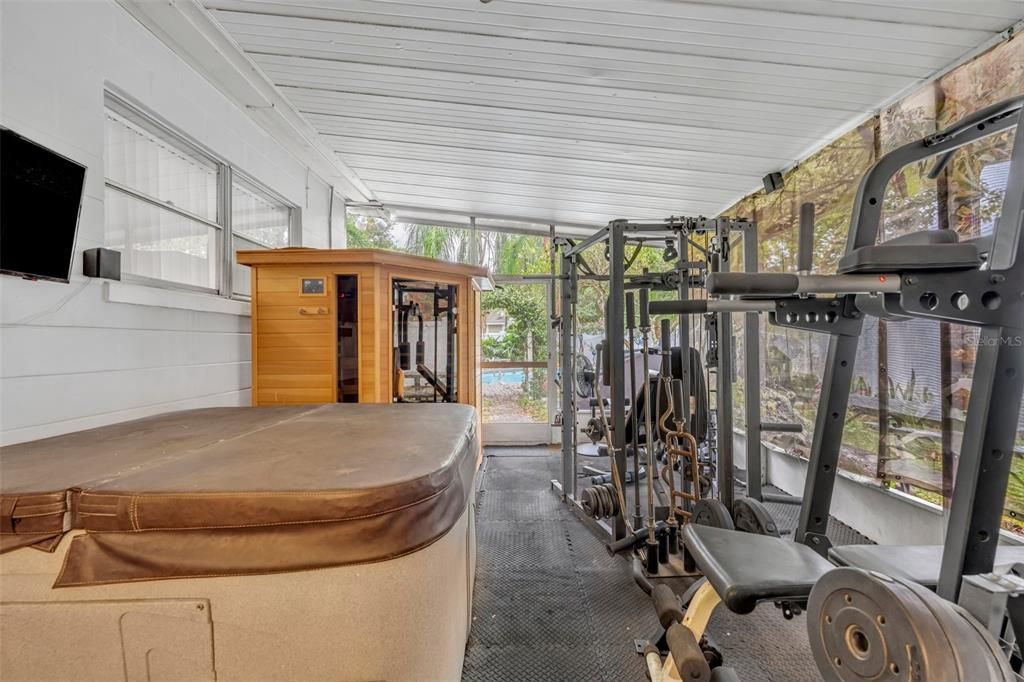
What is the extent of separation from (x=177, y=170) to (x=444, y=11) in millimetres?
1847

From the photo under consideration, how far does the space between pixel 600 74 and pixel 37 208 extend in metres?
2.54

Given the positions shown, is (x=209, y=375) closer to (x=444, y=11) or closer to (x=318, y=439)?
(x=318, y=439)

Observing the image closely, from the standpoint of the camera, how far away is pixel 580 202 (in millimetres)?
4207

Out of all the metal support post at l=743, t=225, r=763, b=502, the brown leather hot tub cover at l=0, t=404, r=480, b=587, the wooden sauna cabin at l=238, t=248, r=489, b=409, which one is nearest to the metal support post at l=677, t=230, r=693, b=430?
the metal support post at l=743, t=225, r=763, b=502

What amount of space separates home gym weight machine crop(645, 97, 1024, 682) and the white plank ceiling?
3.76 feet

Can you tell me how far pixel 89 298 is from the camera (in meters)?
1.80

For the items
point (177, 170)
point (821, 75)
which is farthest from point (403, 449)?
point (821, 75)

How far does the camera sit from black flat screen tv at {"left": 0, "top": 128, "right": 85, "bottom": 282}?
4.80 feet

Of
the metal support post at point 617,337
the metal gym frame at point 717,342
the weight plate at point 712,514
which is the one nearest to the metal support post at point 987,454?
the weight plate at point 712,514

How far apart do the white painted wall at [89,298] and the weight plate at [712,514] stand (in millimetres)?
2900

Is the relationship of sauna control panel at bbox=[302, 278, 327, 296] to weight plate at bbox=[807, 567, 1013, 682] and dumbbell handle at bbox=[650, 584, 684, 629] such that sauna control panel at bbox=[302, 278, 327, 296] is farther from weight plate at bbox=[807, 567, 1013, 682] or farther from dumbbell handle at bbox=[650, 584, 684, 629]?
weight plate at bbox=[807, 567, 1013, 682]

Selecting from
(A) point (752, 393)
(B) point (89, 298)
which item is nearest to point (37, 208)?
(B) point (89, 298)

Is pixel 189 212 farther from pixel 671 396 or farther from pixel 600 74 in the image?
pixel 671 396

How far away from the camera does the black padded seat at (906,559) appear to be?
1.04 meters
